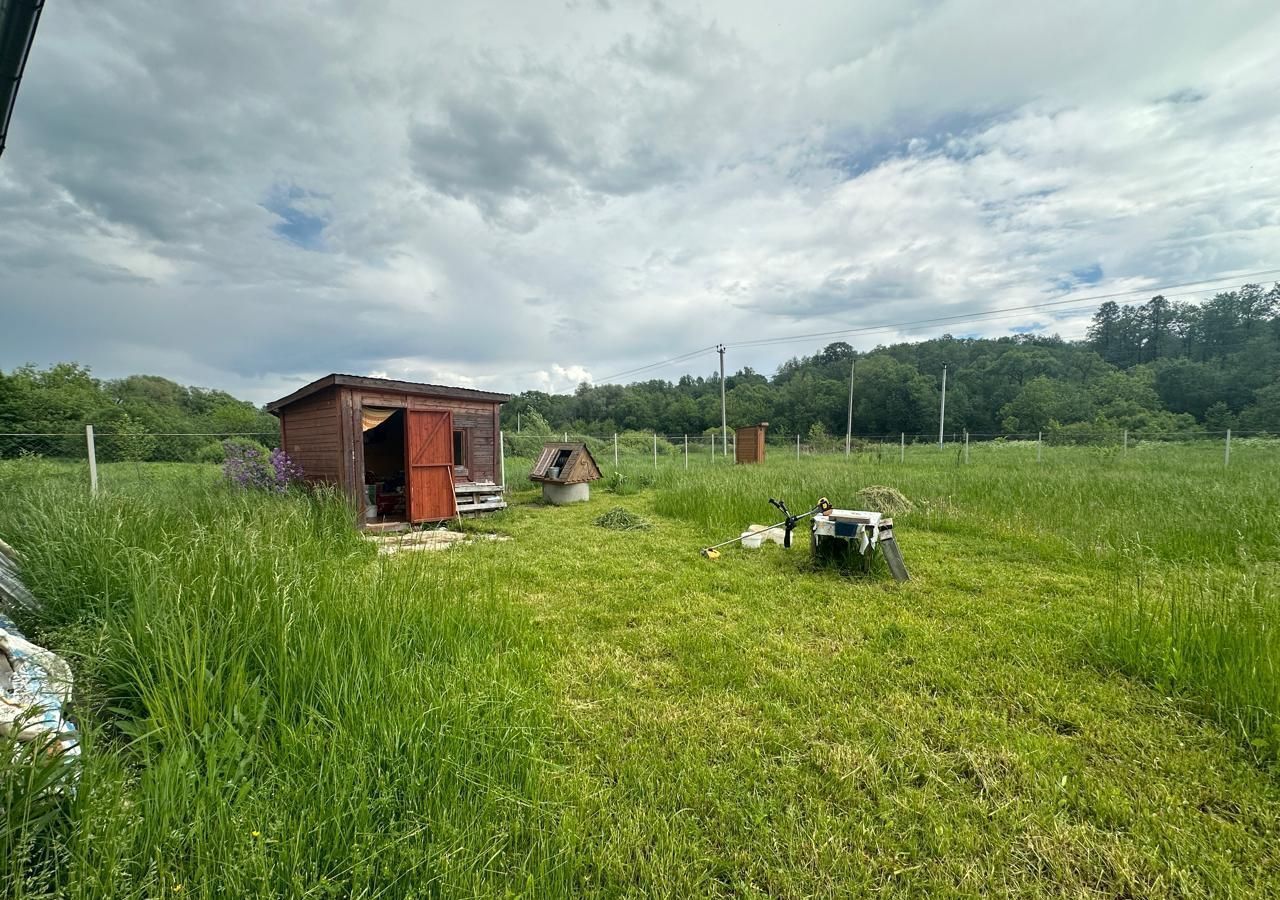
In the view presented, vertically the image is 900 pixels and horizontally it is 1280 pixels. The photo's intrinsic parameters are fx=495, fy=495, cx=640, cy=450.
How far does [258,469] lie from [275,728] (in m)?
7.24

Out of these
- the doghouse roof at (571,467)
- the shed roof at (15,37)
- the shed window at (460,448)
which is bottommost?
the doghouse roof at (571,467)

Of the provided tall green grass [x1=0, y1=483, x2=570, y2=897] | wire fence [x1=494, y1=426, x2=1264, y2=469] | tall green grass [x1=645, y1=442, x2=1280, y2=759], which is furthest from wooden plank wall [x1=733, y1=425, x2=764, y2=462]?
tall green grass [x1=0, y1=483, x2=570, y2=897]

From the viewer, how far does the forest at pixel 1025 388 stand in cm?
3322

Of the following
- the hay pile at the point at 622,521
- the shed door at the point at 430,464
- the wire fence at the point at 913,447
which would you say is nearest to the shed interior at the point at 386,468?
the shed door at the point at 430,464

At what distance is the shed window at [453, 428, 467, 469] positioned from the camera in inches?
370

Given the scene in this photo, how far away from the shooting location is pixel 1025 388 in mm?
38156

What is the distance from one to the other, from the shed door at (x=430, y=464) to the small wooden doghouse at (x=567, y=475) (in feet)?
6.92

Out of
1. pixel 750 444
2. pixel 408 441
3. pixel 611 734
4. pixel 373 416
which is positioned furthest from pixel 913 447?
pixel 611 734

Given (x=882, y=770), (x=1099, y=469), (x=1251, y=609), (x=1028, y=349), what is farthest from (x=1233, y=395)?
(x=882, y=770)

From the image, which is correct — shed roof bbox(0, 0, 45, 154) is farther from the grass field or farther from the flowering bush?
the flowering bush

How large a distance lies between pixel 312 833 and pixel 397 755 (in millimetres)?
354

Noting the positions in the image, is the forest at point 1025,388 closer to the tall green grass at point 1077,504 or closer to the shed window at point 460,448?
the shed window at point 460,448

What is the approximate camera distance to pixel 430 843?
1.55 meters

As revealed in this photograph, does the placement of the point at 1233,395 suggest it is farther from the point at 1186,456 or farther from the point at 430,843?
the point at 430,843
